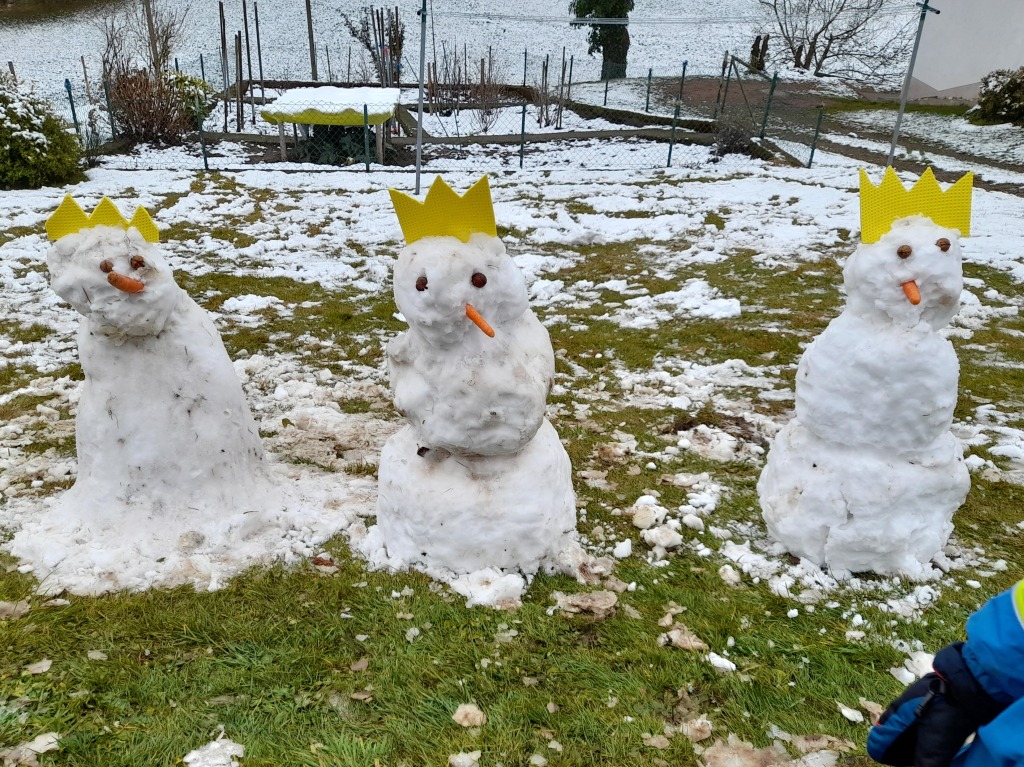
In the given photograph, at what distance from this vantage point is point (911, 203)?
9.08 ft

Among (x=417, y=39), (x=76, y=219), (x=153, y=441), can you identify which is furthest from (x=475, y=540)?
(x=417, y=39)

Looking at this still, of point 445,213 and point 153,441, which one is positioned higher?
point 445,213

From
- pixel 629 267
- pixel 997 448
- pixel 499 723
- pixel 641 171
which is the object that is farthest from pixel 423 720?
pixel 641 171

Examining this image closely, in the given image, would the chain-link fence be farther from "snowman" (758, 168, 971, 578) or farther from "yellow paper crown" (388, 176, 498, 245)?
"snowman" (758, 168, 971, 578)

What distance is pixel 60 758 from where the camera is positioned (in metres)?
2.19

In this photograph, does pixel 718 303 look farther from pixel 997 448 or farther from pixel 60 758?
pixel 60 758

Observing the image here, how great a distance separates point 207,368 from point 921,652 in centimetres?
311

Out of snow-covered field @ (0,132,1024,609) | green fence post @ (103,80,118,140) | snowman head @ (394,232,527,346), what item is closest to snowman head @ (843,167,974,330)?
snow-covered field @ (0,132,1024,609)

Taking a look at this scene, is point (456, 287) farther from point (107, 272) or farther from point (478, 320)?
point (107, 272)

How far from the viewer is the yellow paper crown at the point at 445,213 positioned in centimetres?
258

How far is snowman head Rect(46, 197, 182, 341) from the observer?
2676 millimetres

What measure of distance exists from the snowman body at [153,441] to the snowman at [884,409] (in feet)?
8.18

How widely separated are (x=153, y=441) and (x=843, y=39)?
25.5 meters

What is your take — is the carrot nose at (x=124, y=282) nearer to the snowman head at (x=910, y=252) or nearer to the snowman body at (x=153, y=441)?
the snowman body at (x=153, y=441)
